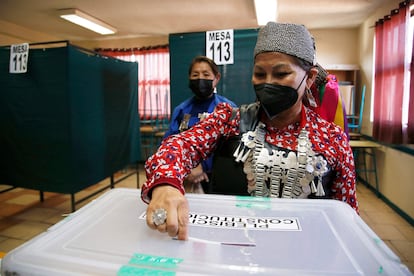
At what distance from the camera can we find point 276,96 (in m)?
Result: 0.98

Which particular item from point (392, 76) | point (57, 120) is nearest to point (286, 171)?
point (57, 120)

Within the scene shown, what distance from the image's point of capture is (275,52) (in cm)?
95

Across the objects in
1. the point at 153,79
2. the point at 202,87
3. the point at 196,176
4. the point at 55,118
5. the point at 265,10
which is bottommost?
the point at 196,176

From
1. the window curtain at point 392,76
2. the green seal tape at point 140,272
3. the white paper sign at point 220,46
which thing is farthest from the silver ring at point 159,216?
the window curtain at point 392,76

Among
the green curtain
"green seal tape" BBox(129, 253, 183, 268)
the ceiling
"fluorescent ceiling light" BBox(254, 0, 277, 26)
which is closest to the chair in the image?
the ceiling

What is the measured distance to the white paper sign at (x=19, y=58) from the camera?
2754 mm

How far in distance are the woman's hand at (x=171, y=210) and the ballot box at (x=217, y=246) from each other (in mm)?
18

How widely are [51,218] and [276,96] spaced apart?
3.25 metres

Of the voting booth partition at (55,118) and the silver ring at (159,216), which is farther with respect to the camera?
the voting booth partition at (55,118)

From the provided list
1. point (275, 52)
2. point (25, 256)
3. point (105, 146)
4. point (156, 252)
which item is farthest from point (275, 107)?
point (105, 146)

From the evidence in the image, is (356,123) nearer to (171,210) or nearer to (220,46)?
(220,46)

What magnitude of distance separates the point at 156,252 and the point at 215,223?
0.16m

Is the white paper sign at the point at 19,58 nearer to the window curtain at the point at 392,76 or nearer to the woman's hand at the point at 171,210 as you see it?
the woman's hand at the point at 171,210

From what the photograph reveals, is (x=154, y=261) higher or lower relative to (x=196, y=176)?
higher
